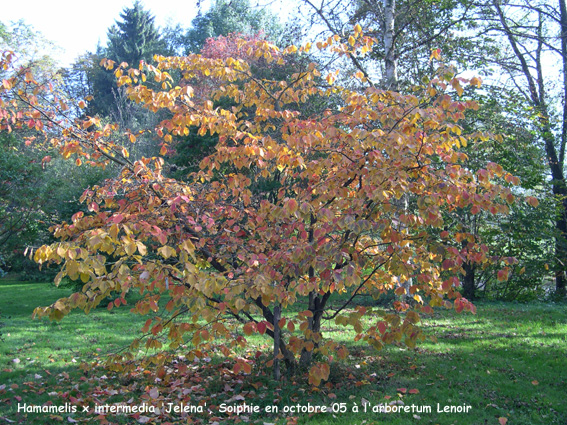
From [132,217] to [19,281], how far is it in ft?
54.2

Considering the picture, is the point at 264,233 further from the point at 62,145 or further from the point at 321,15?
the point at 321,15

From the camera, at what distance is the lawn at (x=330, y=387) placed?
3457 millimetres

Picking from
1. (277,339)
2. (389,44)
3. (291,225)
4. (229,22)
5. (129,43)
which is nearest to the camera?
(291,225)

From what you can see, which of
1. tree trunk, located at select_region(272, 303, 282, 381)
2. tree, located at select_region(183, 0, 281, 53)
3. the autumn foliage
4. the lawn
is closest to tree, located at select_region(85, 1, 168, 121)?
tree, located at select_region(183, 0, 281, 53)

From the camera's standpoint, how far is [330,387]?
3.96 m

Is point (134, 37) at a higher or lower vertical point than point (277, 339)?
higher

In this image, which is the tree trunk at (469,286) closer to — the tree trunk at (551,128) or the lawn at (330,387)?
the tree trunk at (551,128)

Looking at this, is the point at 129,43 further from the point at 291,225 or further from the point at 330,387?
the point at 330,387

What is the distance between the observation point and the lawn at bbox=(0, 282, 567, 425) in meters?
3.46

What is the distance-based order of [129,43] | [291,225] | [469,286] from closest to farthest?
[291,225] → [469,286] → [129,43]

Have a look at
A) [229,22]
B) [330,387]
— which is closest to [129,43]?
[229,22]

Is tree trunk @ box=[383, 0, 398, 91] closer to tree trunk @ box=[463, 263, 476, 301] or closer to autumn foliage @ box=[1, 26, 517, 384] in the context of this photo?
autumn foliage @ box=[1, 26, 517, 384]

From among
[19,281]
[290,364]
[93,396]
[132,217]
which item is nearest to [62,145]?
[132,217]

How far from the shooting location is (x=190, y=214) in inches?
157
